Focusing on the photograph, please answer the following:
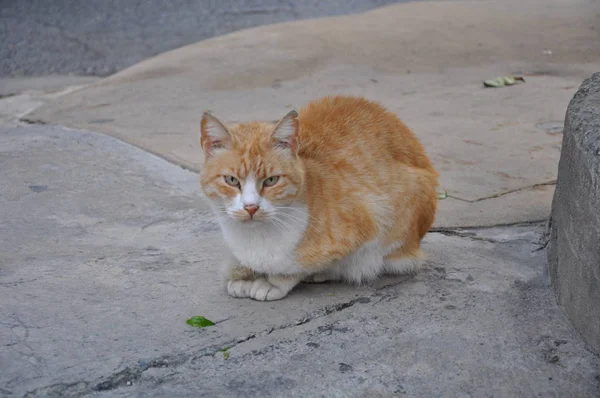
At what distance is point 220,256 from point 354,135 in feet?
2.69

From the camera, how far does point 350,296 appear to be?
337cm

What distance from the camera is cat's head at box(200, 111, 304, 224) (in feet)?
10.0

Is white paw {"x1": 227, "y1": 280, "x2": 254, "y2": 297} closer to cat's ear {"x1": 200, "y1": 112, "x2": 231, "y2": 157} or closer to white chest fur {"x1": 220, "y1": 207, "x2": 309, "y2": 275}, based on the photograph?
white chest fur {"x1": 220, "y1": 207, "x2": 309, "y2": 275}

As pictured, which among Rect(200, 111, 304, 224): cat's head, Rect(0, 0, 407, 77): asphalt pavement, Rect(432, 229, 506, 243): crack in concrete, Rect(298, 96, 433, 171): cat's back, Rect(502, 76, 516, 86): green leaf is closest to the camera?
Rect(200, 111, 304, 224): cat's head

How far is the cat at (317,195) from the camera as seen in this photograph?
310 cm

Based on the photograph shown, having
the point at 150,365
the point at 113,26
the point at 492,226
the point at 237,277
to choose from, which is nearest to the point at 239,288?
the point at 237,277

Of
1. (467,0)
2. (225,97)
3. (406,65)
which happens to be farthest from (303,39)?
(467,0)

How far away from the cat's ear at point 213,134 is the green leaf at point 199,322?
621mm

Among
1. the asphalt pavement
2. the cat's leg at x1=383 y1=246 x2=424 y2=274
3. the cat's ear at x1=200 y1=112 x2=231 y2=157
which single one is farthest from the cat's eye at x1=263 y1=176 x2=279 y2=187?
the asphalt pavement

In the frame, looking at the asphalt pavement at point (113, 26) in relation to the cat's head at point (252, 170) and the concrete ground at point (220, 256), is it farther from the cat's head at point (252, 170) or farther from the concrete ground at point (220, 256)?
the cat's head at point (252, 170)

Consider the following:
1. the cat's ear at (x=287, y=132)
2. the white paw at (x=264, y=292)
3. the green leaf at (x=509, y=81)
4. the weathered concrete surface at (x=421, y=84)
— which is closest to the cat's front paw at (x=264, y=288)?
the white paw at (x=264, y=292)

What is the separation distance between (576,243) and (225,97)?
163 inches

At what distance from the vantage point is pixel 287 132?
3123 mm

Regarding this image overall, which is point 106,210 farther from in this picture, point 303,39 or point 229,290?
point 303,39
